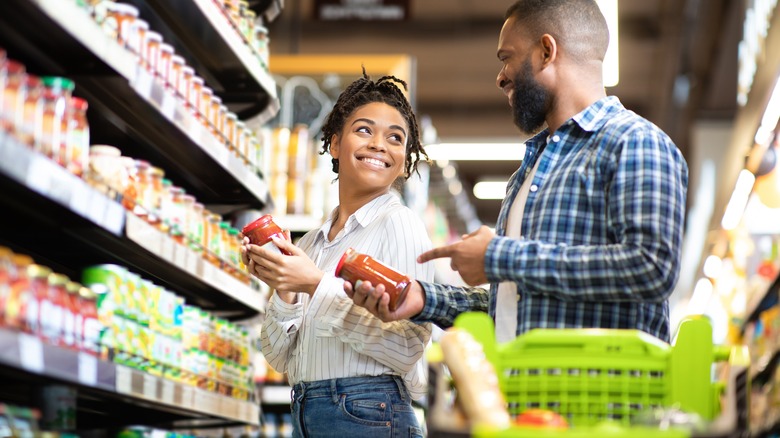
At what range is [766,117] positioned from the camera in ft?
22.1

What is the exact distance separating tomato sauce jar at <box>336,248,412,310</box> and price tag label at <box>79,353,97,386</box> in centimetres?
61

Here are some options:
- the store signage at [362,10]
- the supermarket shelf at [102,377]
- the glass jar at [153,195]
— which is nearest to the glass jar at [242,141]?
the glass jar at [153,195]

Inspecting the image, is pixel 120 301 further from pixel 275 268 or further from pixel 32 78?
pixel 32 78

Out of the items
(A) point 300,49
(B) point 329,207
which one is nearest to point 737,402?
(B) point 329,207

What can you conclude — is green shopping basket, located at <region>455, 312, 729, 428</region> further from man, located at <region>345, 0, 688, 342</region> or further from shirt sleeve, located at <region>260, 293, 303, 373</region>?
shirt sleeve, located at <region>260, 293, 303, 373</region>

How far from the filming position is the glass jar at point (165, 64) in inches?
128

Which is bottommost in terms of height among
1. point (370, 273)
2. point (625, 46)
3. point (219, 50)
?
point (370, 273)

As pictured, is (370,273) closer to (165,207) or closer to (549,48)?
(549,48)

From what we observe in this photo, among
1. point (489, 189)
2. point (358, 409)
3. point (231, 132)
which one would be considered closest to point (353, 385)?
point (358, 409)

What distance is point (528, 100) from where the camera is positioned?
2.77 metres

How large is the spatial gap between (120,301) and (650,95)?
11324 millimetres

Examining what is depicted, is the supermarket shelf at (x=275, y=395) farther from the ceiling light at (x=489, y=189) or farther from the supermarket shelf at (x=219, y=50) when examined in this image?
the ceiling light at (x=489, y=189)

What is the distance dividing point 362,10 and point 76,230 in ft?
17.3

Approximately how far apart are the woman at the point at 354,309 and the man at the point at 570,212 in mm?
179
